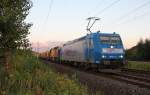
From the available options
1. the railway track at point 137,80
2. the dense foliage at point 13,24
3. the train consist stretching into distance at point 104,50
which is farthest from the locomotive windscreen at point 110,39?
the dense foliage at point 13,24

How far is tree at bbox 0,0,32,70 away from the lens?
1254 centimetres

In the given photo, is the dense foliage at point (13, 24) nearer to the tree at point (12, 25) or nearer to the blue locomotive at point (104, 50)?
the tree at point (12, 25)

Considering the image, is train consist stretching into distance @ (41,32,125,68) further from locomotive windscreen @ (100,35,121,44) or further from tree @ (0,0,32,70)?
tree @ (0,0,32,70)

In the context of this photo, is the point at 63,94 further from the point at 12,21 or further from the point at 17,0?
the point at 17,0

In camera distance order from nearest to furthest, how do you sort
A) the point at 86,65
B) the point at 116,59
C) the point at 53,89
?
the point at 53,89 < the point at 116,59 < the point at 86,65

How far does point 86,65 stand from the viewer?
1078 inches

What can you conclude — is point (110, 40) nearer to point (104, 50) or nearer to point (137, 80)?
point (104, 50)

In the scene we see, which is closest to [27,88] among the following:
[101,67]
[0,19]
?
[0,19]

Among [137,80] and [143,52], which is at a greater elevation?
[143,52]

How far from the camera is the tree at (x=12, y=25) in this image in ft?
41.1

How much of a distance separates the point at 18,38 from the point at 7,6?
1.44 metres

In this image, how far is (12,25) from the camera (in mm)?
13047

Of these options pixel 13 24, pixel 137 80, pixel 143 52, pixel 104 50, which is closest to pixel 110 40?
pixel 104 50

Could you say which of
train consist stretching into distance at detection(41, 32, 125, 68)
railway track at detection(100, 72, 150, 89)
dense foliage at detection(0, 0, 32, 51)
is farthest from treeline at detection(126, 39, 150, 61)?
dense foliage at detection(0, 0, 32, 51)
